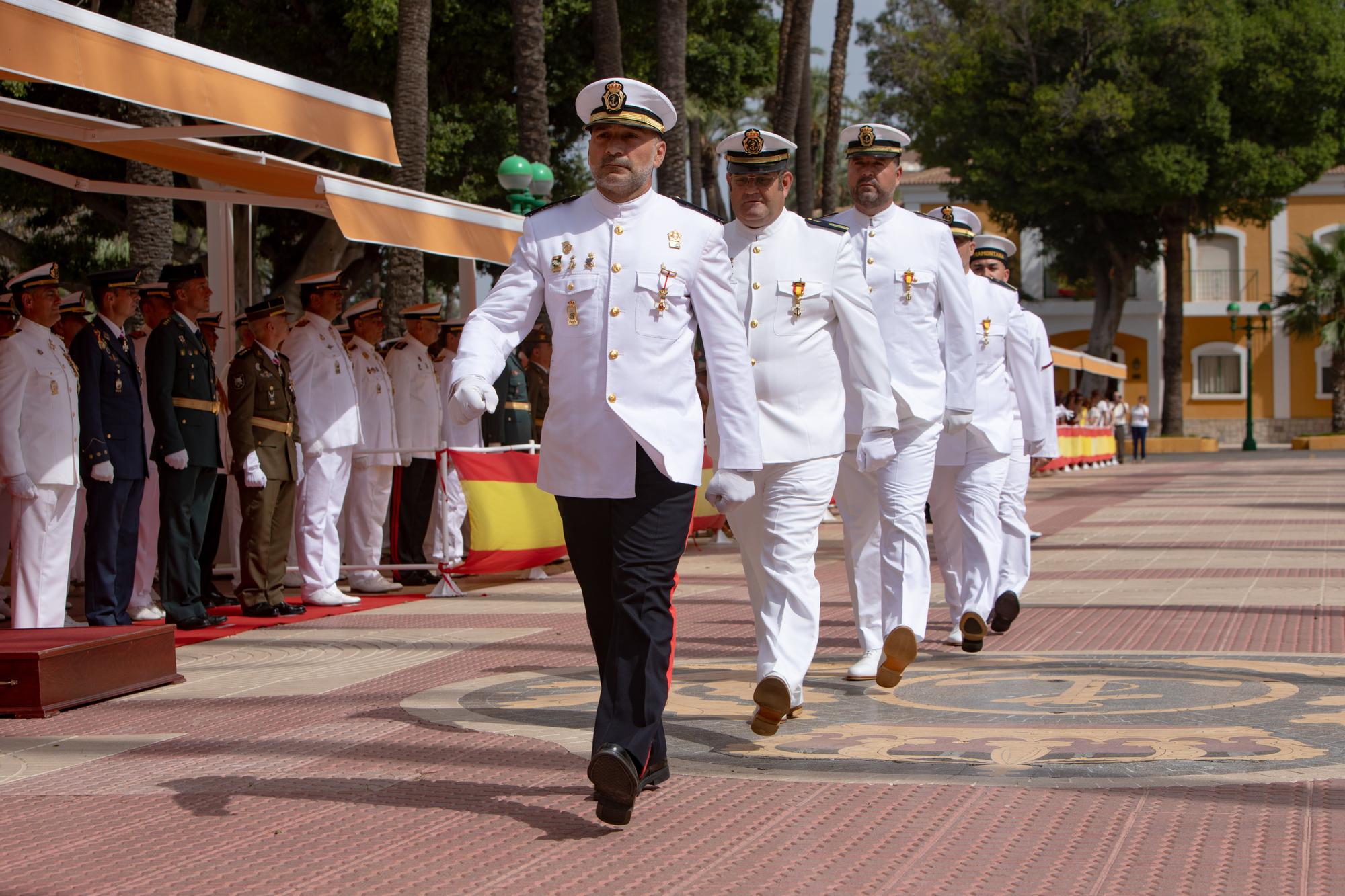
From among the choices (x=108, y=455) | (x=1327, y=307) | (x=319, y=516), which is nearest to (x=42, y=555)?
(x=108, y=455)

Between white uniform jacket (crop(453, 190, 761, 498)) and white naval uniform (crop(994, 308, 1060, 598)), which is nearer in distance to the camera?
white uniform jacket (crop(453, 190, 761, 498))

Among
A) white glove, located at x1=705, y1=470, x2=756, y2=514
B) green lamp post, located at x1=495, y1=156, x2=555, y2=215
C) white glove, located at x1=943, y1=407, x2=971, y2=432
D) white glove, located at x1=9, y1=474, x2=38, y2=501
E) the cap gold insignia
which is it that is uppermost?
green lamp post, located at x1=495, y1=156, x2=555, y2=215

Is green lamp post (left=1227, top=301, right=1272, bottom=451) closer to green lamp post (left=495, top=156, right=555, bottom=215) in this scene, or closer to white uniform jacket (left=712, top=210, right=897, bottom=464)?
green lamp post (left=495, top=156, right=555, bottom=215)

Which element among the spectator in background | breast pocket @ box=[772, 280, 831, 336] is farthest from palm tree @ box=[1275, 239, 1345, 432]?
breast pocket @ box=[772, 280, 831, 336]

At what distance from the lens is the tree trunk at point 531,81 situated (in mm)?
18312

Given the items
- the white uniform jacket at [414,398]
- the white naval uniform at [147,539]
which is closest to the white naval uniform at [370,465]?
the white uniform jacket at [414,398]

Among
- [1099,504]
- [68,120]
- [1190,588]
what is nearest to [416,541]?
[68,120]

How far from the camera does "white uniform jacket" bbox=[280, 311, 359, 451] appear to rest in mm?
11516

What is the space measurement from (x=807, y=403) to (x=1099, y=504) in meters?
18.0

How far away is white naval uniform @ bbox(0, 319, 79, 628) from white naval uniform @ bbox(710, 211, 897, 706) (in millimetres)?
4344

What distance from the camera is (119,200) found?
2630 centimetres

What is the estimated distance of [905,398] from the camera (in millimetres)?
7461

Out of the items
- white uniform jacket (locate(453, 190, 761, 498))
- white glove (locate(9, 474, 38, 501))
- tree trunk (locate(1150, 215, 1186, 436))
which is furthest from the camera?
tree trunk (locate(1150, 215, 1186, 436))

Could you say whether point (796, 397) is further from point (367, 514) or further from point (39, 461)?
point (367, 514)
